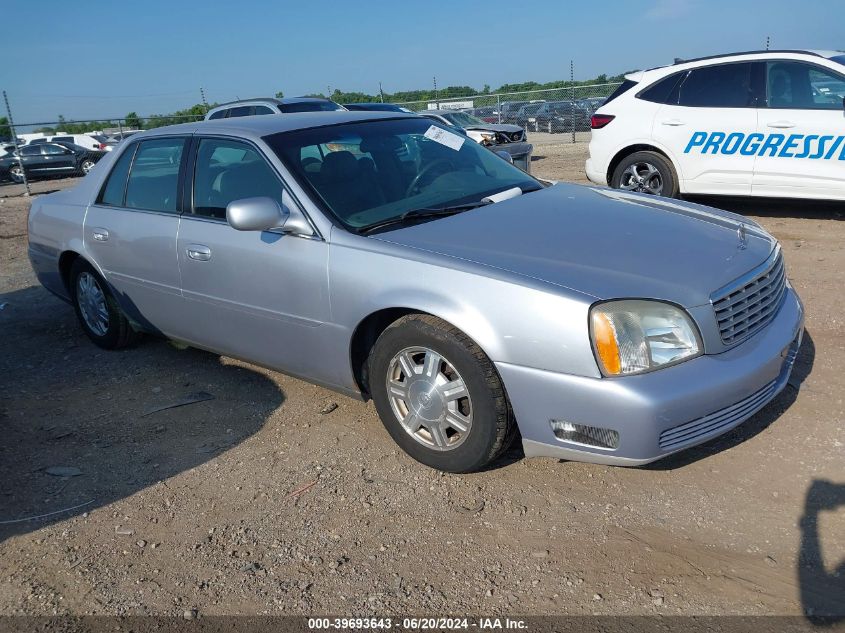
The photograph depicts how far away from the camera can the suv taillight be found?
28.2ft

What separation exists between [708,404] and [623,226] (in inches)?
40.4

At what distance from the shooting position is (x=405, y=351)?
11.1 ft

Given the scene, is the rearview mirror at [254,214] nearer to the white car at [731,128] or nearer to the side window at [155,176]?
the side window at [155,176]

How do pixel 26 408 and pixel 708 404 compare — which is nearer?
pixel 708 404

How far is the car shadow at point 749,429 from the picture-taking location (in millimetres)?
3412

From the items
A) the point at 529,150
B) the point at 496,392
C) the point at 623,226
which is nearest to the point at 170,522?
the point at 496,392

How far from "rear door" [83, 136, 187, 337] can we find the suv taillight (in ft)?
17.6

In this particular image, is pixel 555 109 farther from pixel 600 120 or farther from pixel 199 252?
pixel 199 252

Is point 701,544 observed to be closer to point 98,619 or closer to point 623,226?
point 623,226

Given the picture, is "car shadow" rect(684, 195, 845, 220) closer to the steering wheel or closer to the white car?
the white car

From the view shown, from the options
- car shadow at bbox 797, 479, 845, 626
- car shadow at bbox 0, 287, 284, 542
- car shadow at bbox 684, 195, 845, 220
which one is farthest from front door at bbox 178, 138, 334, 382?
car shadow at bbox 684, 195, 845, 220

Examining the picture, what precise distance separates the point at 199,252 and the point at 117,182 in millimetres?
1270

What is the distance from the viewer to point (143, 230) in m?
4.65

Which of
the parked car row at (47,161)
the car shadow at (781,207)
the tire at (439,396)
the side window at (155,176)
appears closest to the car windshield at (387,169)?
the tire at (439,396)
